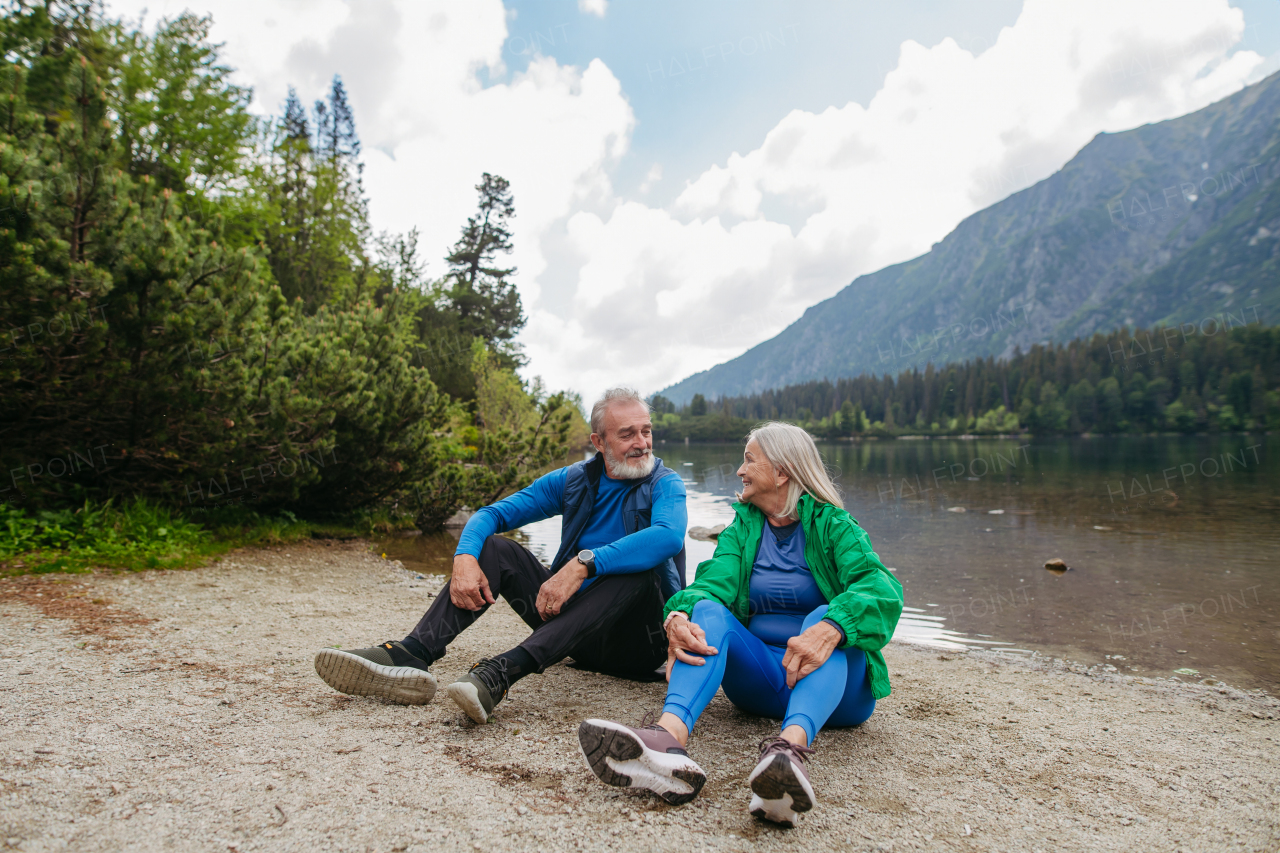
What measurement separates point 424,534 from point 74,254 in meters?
7.58

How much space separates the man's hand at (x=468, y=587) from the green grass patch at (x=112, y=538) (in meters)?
5.36

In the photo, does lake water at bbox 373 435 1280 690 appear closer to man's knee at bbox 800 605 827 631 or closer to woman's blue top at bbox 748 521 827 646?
woman's blue top at bbox 748 521 827 646

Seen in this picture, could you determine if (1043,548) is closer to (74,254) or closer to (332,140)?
(74,254)

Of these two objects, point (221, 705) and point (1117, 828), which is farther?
point (221, 705)

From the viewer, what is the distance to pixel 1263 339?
87.4m

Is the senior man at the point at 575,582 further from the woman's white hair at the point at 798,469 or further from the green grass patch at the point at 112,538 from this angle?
the green grass patch at the point at 112,538

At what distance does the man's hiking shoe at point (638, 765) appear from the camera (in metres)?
2.34

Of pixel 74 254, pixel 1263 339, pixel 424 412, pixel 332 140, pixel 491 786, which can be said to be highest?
pixel 332 140

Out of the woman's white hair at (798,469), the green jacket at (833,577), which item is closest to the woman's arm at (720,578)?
the green jacket at (833,577)

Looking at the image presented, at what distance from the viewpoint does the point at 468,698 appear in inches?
115

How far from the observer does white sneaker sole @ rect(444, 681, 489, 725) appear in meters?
2.92

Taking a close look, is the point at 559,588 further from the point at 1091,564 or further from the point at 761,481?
the point at 1091,564

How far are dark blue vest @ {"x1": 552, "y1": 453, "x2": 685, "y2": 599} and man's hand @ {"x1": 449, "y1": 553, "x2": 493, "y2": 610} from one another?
0.41 metres

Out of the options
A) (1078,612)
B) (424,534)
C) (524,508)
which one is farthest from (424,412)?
(1078,612)
